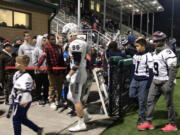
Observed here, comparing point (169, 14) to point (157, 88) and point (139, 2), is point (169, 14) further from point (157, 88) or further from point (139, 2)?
point (157, 88)

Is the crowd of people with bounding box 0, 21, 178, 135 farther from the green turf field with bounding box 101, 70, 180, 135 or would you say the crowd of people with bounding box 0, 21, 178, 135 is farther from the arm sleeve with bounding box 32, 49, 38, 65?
the arm sleeve with bounding box 32, 49, 38, 65

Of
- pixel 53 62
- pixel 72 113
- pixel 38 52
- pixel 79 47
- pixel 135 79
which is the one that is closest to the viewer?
pixel 79 47

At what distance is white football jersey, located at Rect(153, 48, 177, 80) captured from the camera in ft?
13.8

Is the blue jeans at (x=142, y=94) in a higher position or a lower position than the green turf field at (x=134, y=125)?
higher

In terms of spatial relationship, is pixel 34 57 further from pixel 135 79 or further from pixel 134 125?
pixel 134 125

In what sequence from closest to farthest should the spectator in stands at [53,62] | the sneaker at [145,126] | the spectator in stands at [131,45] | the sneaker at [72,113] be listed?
the sneaker at [145,126] → the sneaker at [72,113] → the spectator in stands at [53,62] → the spectator in stands at [131,45]

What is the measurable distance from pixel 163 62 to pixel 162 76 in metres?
0.27

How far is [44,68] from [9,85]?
1.18m

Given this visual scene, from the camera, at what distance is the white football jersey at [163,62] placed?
4.19m

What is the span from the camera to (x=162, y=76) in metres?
4.36

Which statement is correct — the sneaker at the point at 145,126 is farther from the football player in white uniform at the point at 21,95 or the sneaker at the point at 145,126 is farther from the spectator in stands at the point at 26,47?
the spectator in stands at the point at 26,47

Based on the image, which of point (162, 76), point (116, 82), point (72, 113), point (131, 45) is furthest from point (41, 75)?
point (162, 76)

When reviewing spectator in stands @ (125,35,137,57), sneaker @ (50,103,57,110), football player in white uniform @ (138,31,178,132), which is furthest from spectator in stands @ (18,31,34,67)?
football player in white uniform @ (138,31,178,132)

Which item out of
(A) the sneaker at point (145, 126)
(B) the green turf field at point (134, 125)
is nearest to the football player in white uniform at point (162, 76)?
(A) the sneaker at point (145, 126)
